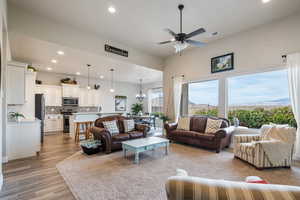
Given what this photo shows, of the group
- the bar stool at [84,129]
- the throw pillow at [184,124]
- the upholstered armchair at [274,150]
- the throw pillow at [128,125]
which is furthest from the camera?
the bar stool at [84,129]

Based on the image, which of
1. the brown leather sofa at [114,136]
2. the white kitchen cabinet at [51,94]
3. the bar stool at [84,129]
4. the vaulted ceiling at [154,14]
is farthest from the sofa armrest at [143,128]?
the white kitchen cabinet at [51,94]

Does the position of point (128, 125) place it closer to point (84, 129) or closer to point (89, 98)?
point (84, 129)

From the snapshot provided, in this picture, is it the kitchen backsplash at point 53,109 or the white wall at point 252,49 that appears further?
the kitchen backsplash at point 53,109

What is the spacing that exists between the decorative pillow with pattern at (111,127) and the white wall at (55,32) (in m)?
2.18

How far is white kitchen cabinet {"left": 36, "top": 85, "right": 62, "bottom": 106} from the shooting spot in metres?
6.94

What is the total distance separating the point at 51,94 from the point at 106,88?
3.13 m

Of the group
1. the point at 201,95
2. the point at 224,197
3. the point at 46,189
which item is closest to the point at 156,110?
the point at 201,95

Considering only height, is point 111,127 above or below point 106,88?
below

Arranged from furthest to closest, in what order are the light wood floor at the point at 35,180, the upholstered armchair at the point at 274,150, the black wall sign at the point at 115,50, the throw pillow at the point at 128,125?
the throw pillow at the point at 128,125 → the black wall sign at the point at 115,50 → the upholstered armchair at the point at 274,150 → the light wood floor at the point at 35,180

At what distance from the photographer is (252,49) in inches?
167

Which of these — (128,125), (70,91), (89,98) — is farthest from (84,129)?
(89,98)

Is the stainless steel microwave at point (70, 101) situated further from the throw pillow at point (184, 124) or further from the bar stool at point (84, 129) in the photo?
the throw pillow at point (184, 124)

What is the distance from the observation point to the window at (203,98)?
5.27 metres

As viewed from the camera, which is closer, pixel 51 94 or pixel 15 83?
pixel 15 83
